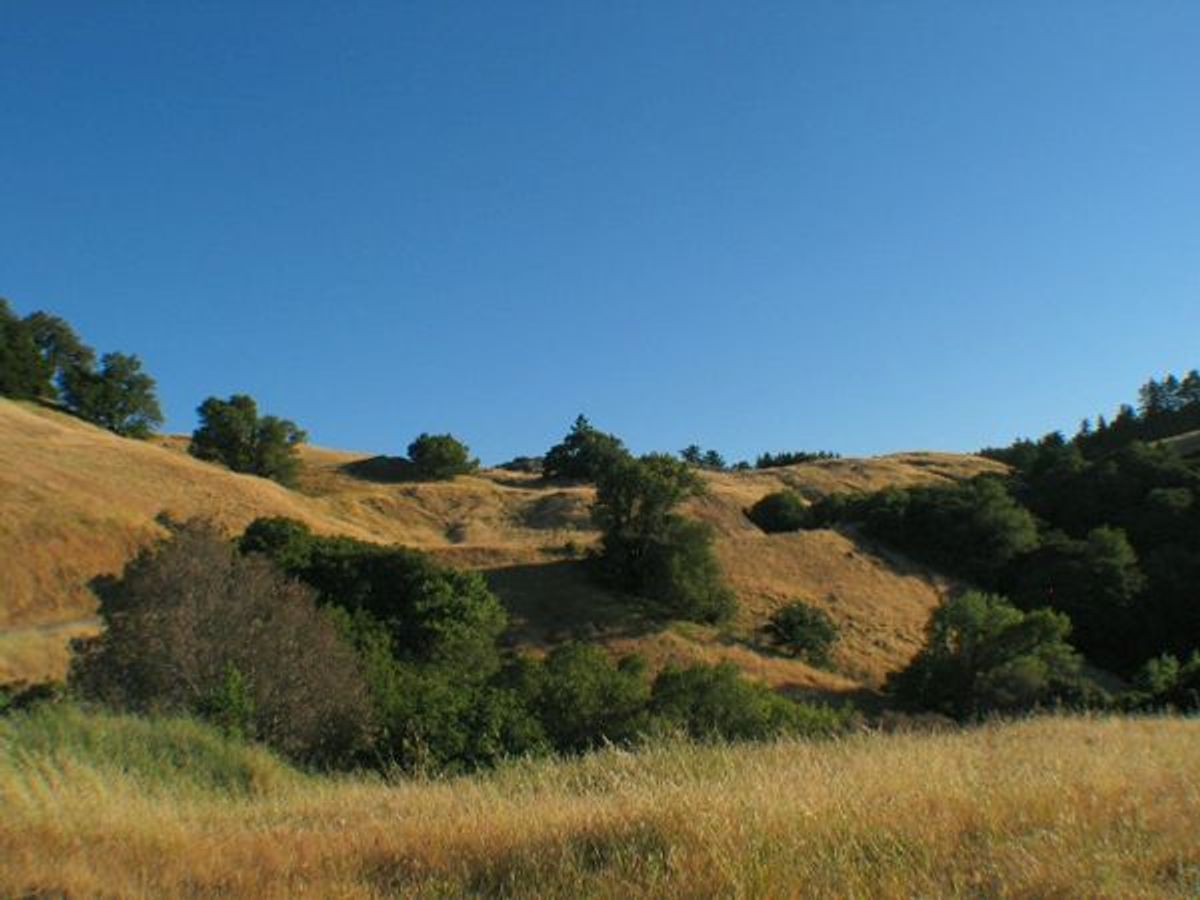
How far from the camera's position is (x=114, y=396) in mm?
78500

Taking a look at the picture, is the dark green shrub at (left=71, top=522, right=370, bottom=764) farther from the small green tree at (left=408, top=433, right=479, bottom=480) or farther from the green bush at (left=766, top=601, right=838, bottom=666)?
the small green tree at (left=408, top=433, right=479, bottom=480)

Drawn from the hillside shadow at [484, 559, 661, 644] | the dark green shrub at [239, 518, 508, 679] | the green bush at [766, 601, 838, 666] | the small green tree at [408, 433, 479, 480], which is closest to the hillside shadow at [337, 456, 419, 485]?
the small green tree at [408, 433, 479, 480]

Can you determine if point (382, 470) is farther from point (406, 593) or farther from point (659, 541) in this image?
point (406, 593)

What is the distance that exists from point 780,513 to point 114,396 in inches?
2120

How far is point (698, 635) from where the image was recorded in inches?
1666

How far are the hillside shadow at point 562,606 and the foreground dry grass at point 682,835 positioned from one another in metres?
34.4

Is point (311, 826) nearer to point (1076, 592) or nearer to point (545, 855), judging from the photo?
point (545, 855)

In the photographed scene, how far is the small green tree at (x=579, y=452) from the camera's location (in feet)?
297

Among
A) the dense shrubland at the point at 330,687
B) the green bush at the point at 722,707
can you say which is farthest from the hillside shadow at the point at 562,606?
the green bush at the point at 722,707

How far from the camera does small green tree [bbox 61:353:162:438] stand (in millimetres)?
77750

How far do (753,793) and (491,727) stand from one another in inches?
536

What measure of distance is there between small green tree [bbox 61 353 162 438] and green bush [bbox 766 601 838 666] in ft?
187

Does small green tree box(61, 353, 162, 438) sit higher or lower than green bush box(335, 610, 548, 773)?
higher

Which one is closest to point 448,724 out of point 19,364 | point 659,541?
point 659,541
